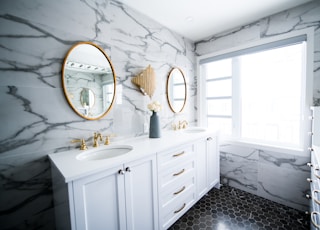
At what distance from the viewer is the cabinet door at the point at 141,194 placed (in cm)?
110

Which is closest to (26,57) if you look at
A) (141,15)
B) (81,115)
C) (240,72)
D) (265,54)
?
(81,115)

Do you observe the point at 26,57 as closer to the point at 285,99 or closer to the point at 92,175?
the point at 92,175

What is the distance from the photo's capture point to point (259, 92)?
216 cm

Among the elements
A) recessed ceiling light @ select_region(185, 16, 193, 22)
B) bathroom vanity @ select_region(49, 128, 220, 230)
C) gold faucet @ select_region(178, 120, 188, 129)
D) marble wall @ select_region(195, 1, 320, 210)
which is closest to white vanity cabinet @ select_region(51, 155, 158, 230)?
bathroom vanity @ select_region(49, 128, 220, 230)

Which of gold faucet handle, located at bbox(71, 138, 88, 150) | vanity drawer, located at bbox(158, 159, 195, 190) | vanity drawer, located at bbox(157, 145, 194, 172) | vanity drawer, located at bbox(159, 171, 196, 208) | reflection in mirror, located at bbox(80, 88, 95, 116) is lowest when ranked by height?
vanity drawer, located at bbox(159, 171, 196, 208)

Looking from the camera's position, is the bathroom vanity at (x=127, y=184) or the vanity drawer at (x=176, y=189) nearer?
the bathroom vanity at (x=127, y=184)

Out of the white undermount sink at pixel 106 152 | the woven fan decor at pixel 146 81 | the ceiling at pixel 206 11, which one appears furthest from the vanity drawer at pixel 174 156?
the ceiling at pixel 206 11

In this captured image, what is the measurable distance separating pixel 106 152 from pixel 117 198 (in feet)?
1.66

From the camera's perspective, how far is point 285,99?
1937 mm

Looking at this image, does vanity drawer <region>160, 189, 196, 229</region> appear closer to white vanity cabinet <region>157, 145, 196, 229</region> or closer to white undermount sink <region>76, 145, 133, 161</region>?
white vanity cabinet <region>157, 145, 196, 229</region>

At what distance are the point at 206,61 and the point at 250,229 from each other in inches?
95.5

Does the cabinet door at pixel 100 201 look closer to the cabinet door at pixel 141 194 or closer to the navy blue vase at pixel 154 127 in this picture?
the cabinet door at pixel 141 194

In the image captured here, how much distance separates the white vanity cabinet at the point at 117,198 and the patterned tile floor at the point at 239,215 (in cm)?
62

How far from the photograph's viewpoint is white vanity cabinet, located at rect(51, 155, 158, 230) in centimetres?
87
